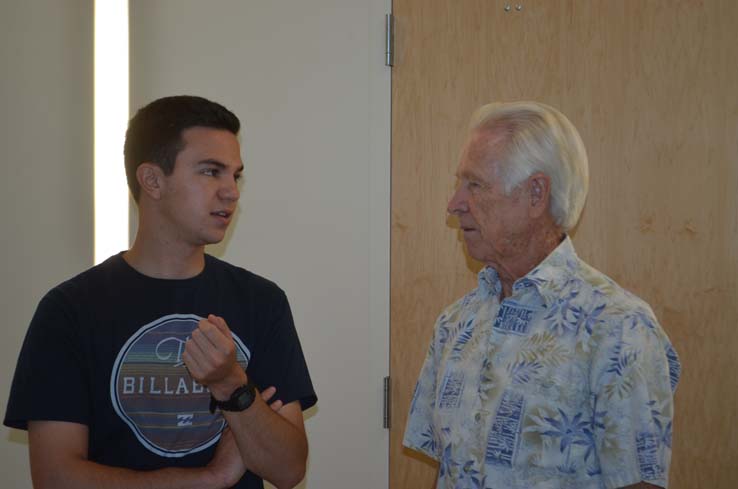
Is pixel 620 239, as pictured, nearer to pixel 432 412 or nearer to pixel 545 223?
pixel 545 223

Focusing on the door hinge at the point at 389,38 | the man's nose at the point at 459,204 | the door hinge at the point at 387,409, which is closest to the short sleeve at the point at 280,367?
the man's nose at the point at 459,204

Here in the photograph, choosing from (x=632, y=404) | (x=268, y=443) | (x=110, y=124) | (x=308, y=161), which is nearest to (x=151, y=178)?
(x=110, y=124)

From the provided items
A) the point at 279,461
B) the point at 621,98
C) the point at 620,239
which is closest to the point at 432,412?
the point at 279,461

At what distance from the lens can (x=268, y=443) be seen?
5.18 ft

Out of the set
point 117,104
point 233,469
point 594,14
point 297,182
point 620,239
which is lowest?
point 233,469

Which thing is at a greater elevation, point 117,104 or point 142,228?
point 117,104

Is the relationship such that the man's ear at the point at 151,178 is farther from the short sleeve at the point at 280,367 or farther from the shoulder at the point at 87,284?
the short sleeve at the point at 280,367

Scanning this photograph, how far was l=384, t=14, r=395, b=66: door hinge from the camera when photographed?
242 cm

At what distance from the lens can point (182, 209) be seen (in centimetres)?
168

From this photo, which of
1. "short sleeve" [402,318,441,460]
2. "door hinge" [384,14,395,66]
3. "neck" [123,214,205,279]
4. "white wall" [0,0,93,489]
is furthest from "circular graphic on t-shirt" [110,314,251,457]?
"door hinge" [384,14,395,66]

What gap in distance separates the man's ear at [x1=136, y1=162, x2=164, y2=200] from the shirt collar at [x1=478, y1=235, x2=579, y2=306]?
812 mm

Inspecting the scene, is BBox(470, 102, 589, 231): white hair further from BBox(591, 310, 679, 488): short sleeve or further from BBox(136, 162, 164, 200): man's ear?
BBox(136, 162, 164, 200): man's ear

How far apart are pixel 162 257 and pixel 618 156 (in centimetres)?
137

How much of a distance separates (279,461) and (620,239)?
1249 mm
